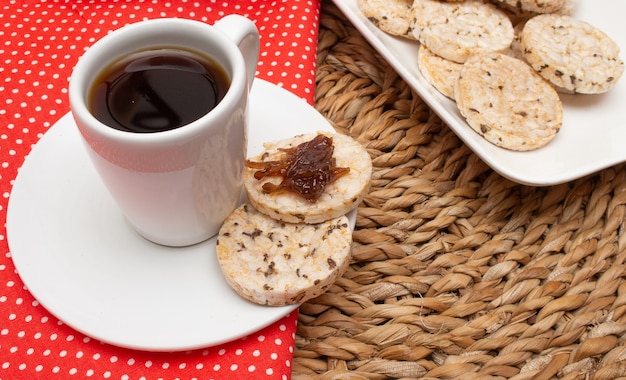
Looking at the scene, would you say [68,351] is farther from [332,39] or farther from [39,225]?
[332,39]

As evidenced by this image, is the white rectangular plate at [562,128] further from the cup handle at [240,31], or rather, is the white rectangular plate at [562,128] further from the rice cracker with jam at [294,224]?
the cup handle at [240,31]

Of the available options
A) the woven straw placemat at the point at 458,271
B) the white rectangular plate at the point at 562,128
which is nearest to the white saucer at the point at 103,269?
the woven straw placemat at the point at 458,271

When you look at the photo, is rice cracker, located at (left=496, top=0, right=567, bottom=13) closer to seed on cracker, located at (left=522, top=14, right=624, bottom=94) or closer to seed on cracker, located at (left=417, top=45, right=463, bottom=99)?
seed on cracker, located at (left=522, top=14, right=624, bottom=94)

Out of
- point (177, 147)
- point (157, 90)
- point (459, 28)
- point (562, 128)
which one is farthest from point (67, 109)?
point (562, 128)

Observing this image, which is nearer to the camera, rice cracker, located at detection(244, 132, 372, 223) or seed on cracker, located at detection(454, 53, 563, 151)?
rice cracker, located at detection(244, 132, 372, 223)

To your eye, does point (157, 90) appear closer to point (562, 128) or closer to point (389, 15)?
point (389, 15)

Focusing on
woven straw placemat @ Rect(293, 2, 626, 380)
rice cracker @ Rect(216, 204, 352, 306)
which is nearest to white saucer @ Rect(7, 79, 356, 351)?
rice cracker @ Rect(216, 204, 352, 306)

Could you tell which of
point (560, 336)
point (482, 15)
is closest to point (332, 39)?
point (482, 15)
